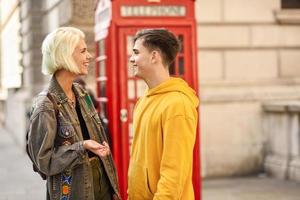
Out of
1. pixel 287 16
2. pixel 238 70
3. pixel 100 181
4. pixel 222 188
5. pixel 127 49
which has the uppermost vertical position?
pixel 287 16

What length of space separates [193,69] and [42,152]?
293 cm

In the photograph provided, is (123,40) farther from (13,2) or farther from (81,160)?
(13,2)

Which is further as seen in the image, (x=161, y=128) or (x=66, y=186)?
(x=66, y=186)

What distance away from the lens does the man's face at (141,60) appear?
277cm

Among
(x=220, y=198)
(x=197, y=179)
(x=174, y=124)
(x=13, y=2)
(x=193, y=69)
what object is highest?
(x=13, y=2)

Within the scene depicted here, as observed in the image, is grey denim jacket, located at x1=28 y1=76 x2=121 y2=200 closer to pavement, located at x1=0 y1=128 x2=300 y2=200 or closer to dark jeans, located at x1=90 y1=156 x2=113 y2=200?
dark jeans, located at x1=90 y1=156 x2=113 y2=200

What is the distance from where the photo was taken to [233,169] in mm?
8469

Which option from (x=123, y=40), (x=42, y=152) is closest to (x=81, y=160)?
(x=42, y=152)

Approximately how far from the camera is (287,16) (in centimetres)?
884

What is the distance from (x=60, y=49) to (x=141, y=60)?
41 cm

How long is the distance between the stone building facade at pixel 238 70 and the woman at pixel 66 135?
17.4 ft

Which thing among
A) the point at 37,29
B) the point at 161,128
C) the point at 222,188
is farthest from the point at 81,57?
the point at 37,29

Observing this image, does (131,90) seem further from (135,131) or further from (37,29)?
(37,29)

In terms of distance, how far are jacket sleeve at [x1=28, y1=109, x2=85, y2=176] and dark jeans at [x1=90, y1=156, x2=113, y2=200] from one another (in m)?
0.20
